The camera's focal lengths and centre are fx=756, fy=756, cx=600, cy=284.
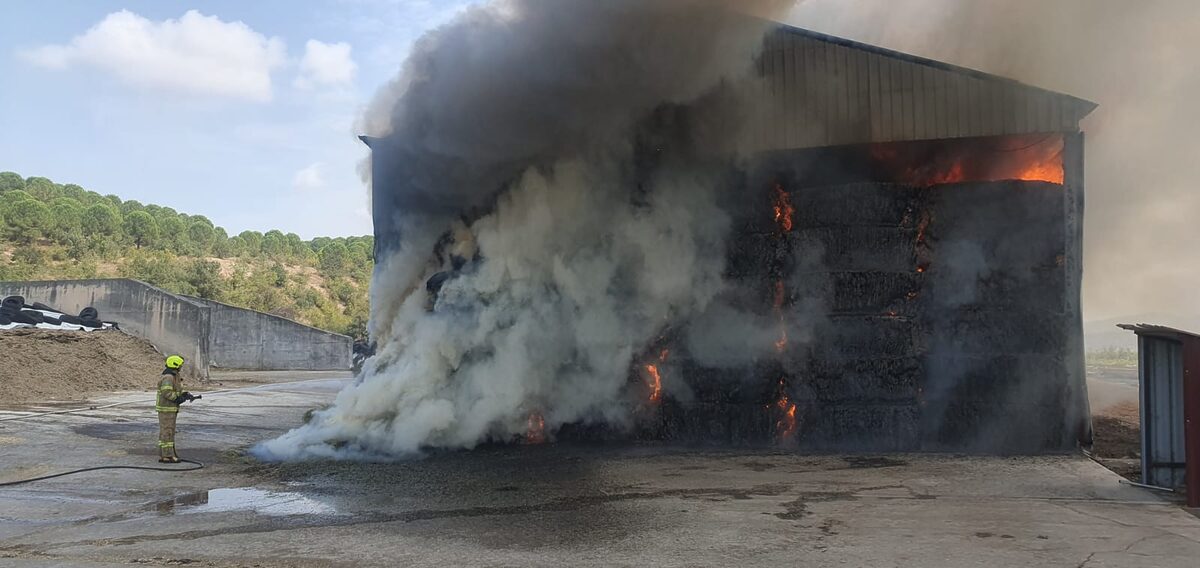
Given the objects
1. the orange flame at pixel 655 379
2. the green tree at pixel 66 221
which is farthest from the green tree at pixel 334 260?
the orange flame at pixel 655 379

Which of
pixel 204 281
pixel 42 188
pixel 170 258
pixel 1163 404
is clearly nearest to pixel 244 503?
pixel 1163 404

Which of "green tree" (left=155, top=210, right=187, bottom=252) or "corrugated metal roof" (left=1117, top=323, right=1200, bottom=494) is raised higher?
"green tree" (left=155, top=210, right=187, bottom=252)

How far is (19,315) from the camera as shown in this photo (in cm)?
2098

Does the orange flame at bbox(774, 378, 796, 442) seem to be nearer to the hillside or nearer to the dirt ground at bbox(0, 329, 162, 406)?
the dirt ground at bbox(0, 329, 162, 406)

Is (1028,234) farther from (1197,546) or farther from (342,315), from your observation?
(342,315)

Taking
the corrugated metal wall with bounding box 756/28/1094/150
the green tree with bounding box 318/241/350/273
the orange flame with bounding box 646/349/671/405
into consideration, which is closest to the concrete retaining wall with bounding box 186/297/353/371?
the orange flame with bounding box 646/349/671/405

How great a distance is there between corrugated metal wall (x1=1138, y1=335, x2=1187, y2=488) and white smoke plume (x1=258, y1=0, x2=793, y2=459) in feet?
17.9

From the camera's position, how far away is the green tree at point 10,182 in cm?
6769

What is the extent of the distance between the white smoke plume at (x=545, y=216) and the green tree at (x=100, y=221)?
52118mm

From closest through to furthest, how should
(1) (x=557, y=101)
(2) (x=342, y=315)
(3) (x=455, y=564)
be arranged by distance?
(3) (x=455, y=564)
(1) (x=557, y=101)
(2) (x=342, y=315)

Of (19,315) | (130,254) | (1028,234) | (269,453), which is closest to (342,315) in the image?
(130,254)

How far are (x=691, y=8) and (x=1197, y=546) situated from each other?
8.22 meters

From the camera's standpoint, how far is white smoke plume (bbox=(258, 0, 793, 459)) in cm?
1066

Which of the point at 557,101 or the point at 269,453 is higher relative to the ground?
the point at 557,101
